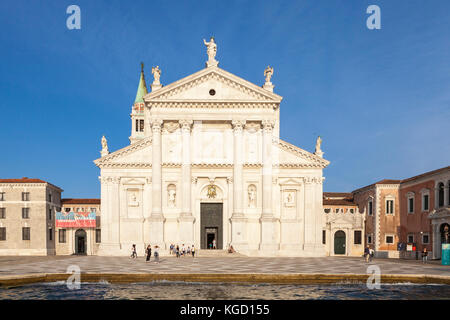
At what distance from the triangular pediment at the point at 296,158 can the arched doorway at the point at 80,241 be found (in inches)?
1134

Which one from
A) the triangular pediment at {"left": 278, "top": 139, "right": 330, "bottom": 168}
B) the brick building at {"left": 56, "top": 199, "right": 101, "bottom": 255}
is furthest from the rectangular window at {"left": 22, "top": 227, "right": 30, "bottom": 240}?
the triangular pediment at {"left": 278, "top": 139, "right": 330, "bottom": 168}

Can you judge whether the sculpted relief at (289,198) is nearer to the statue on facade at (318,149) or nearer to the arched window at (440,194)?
the statue on facade at (318,149)

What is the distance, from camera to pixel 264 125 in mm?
40469

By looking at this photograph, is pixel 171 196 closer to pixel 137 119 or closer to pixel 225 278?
pixel 225 278

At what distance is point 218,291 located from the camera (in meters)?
18.0

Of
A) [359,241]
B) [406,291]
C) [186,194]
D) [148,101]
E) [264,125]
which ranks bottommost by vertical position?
[359,241]

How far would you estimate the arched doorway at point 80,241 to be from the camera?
52.2 m

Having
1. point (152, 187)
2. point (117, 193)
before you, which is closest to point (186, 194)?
point (152, 187)

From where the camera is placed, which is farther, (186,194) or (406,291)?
(186,194)

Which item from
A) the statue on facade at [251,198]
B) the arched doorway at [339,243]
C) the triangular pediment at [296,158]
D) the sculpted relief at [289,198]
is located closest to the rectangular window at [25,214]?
the statue on facade at [251,198]
